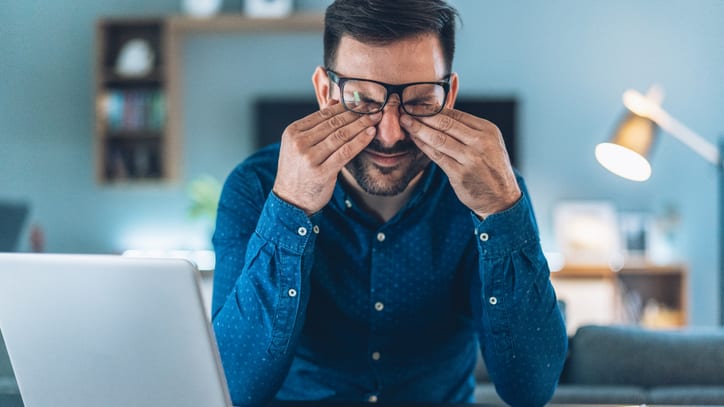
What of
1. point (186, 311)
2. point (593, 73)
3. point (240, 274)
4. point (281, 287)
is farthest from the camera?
point (593, 73)

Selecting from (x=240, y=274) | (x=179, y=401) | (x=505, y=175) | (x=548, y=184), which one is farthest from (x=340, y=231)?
(x=548, y=184)

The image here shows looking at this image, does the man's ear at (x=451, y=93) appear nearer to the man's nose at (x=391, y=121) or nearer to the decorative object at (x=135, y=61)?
the man's nose at (x=391, y=121)

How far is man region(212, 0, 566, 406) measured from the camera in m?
1.15

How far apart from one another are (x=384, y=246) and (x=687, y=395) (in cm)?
75

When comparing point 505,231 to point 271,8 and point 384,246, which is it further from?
point 271,8

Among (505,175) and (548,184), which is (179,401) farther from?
(548,184)

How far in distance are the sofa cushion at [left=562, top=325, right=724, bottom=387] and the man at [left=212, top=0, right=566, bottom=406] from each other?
413 mm

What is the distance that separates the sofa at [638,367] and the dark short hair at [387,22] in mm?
779

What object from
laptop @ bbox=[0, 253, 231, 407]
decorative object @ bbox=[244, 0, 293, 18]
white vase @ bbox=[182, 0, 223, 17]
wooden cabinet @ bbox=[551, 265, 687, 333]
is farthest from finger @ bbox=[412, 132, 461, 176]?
white vase @ bbox=[182, 0, 223, 17]

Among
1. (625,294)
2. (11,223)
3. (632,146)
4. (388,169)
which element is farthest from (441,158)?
(625,294)

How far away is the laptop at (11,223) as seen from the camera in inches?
127

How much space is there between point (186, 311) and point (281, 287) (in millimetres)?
368

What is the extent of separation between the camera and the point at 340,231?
137 cm

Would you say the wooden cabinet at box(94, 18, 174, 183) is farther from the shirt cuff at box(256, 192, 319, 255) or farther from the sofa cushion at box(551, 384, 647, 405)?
the shirt cuff at box(256, 192, 319, 255)
